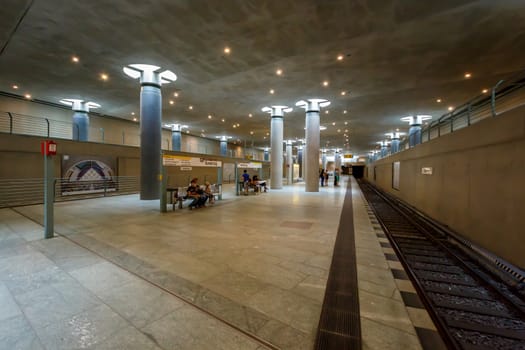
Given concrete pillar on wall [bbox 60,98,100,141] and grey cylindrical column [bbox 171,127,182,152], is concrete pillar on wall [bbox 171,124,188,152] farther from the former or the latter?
concrete pillar on wall [bbox 60,98,100,141]

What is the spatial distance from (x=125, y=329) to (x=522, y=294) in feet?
16.9

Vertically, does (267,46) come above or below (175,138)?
above

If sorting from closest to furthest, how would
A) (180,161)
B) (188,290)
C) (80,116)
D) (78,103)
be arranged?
(188,290) → (180,161) → (78,103) → (80,116)

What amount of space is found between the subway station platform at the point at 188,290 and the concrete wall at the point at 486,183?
2.03 m

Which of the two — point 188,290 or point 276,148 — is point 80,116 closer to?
point 276,148

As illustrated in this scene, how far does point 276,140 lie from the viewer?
18500 mm

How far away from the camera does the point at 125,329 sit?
215 cm

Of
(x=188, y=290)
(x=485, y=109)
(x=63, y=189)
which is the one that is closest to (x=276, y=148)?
(x=485, y=109)

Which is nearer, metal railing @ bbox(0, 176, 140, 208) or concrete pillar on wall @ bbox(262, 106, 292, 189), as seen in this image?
metal railing @ bbox(0, 176, 140, 208)

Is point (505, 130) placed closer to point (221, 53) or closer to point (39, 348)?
point (39, 348)

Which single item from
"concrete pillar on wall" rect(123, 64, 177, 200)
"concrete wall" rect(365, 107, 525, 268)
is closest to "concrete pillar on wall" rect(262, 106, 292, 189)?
"concrete pillar on wall" rect(123, 64, 177, 200)

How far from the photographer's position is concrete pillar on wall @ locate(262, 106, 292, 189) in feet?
60.2

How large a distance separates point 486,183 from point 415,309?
4.22m

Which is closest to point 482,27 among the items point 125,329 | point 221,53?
point 221,53
